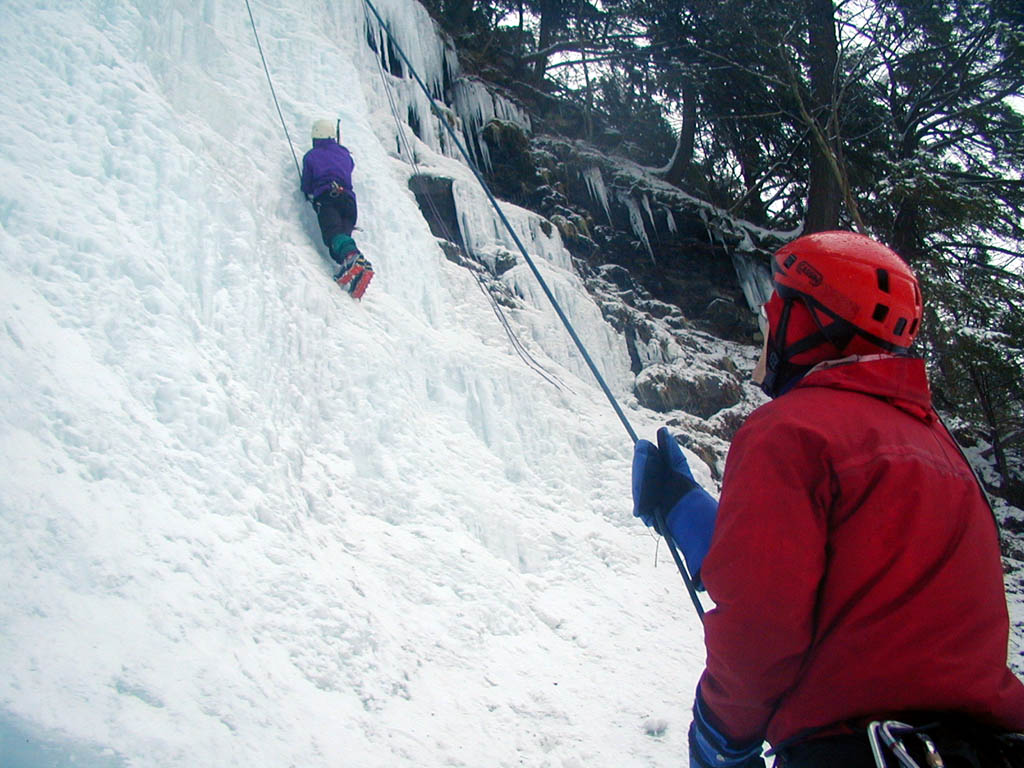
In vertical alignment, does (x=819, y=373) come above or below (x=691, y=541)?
above

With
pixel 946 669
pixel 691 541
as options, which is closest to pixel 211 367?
pixel 691 541

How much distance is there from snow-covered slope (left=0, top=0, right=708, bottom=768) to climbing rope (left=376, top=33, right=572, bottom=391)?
427 millimetres

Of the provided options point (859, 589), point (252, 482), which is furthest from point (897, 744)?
point (252, 482)

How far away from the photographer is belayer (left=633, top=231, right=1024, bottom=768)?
3.35 feet

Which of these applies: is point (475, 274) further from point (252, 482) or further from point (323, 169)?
point (252, 482)

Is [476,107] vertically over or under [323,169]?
over

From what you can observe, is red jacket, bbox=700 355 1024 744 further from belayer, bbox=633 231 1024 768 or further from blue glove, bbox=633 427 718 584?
blue glove, bbox=633 427 718 584

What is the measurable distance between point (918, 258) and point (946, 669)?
10.6 metres

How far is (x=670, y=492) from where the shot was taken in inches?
73.1

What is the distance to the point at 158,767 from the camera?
1529 millimetres

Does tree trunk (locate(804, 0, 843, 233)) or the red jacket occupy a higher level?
tree trunk (locate(804, 0, 843, 233))

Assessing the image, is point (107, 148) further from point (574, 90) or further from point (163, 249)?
point (574, 90)

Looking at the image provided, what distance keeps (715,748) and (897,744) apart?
417 millimetres

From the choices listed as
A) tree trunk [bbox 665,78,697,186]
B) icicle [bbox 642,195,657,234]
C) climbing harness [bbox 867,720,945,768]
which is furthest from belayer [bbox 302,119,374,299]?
tree trunk [bbox 665,78,697,186]
